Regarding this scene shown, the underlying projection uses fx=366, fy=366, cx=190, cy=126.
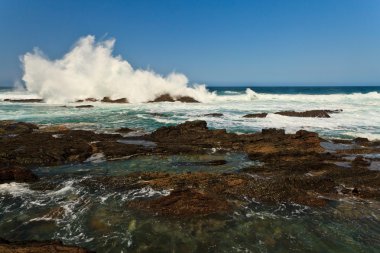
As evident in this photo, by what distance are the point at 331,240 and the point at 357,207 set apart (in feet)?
5.77

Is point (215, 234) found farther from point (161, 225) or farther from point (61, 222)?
point (61, 222)

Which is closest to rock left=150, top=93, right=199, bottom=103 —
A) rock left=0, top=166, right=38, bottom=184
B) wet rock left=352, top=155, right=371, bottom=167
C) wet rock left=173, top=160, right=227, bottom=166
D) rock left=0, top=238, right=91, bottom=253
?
wet rock left=173, top=160, right=227, bottom=166

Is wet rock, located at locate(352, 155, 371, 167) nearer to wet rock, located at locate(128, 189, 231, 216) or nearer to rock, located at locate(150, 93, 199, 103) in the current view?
wet rock, located at locate(128, 189, 231, 216)

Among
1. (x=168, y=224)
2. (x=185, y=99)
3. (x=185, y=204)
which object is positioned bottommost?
(x=168, y=224)

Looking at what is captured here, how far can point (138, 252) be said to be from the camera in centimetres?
562

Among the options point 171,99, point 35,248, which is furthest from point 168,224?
point 171,99

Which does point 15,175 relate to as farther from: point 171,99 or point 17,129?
point 171,99

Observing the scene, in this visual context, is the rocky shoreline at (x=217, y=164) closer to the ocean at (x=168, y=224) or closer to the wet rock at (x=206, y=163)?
the wet rock at (x=206, y=163)

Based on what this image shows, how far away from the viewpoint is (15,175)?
9.20 meters

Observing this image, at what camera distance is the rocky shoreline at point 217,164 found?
7.61 metres

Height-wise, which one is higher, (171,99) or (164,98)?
(164,98)

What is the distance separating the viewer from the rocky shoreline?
761 cm

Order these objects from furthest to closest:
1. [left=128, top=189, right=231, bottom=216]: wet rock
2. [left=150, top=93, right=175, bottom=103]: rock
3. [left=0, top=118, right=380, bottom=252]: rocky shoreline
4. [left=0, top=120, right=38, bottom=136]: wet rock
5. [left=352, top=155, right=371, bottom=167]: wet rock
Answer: [left=150, top=93, right=175, bottom=103]: rock
[left=0, top=120, right=38, bottom=136]: wet rock
[left=352, top=155, right=371, bottom=167]: wet rock
[left=0, top=118, right=380, bottom=252]: rocky shoreline
[left=128, top=189, right=231, bottom=216]: wet rock

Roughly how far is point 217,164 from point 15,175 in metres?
5.60
